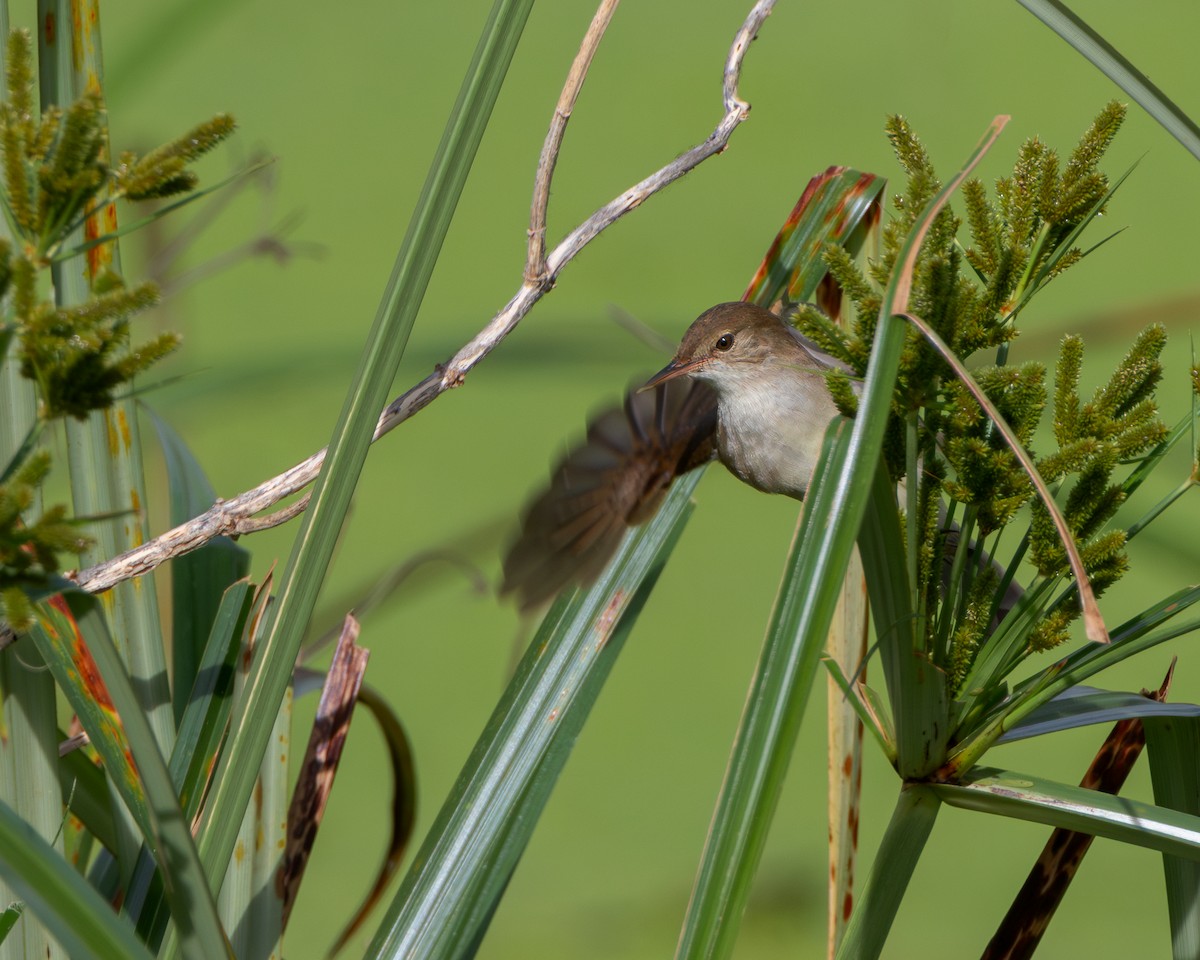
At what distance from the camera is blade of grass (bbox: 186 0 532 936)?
311 millimetres

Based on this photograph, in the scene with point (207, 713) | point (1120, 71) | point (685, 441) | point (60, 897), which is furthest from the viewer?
point (685, 441)

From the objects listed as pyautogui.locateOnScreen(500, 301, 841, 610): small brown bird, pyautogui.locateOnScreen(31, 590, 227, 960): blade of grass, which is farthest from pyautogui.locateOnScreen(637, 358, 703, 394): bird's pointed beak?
pyautogui.locateOnScreen(31, 590, 227, 960): blade of grass

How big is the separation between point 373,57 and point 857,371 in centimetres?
171

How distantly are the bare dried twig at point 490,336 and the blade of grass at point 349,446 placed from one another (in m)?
0.06

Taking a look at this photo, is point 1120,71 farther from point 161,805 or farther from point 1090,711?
point 161,805

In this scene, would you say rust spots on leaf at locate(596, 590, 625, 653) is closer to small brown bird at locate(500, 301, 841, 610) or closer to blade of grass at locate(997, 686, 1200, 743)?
small brown bird at locate(500, 301, 841, 610)

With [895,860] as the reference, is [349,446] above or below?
above

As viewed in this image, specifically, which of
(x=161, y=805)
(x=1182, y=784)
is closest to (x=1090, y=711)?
(x=1182, y=784)

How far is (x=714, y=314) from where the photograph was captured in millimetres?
826

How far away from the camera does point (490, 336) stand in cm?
45

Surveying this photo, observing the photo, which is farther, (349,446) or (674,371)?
(674,371)

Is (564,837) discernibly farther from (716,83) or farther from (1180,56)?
(1180,56)

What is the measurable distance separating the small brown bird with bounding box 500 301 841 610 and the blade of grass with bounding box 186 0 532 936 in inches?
9.5

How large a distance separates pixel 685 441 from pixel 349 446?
0.44 meters
